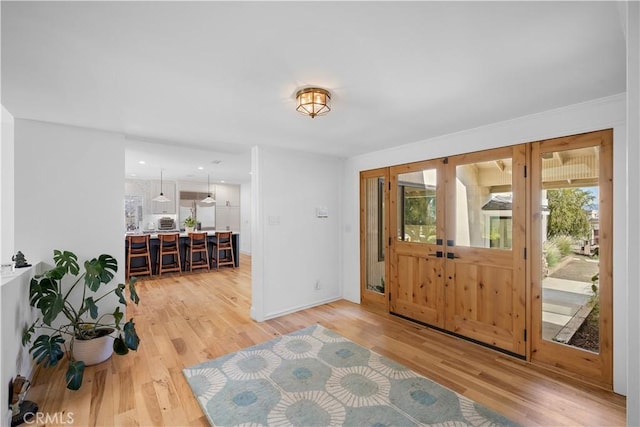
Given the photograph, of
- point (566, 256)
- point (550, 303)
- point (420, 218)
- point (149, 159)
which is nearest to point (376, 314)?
point (420, 218)

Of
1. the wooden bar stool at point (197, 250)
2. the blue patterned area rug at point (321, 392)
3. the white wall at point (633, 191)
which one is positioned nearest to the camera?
the white wall at point (633, 191)

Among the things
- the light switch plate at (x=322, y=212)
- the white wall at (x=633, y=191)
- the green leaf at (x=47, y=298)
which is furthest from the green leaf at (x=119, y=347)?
the white wall at (x=633, y=191)

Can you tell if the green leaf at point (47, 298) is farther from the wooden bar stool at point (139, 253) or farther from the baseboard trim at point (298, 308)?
the wooden bar stool at point (139, 253)

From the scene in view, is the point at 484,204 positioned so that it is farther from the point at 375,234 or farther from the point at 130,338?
the point at 130,338

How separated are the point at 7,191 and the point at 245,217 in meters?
7.06

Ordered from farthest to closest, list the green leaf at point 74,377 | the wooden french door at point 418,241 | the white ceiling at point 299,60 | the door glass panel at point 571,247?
the wooden french door at point 418,241
the door glass panel at point 571,247
the green leaf at point 74,377
the white ceiling at point 299,60

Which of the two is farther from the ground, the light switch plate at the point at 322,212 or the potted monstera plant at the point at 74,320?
the light switch plate at the point at 322,212

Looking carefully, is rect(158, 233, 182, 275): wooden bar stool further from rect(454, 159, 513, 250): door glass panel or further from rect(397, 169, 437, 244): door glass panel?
rect(454, 159, 513, 250): door glass panel

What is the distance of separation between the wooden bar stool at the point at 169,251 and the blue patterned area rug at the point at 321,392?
437 cm

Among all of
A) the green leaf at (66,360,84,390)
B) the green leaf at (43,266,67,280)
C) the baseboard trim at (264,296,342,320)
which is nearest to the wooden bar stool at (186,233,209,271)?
the baseboard trim at (264,296,342,320)

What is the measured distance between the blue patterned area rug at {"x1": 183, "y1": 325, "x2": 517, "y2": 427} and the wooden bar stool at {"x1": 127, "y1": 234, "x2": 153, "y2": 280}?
442 cm

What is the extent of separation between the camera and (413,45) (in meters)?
1.54

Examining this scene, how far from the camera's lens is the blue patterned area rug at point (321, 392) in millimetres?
1994

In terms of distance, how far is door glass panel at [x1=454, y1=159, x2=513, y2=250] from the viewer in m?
2.97
